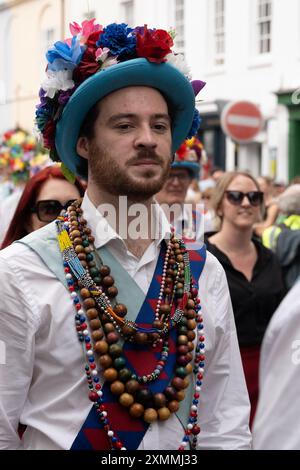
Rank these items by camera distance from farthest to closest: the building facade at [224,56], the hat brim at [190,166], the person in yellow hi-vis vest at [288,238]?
the hat brim at [190,166] → the person in yellow hi-vis vest at [288,238] → the building facade at [224,56]

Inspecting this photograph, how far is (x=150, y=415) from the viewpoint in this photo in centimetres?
210

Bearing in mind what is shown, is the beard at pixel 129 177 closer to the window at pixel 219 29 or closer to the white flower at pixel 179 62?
the white flower at pixel 179 62

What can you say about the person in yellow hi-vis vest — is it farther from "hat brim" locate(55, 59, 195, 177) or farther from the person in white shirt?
"hat brim" locate(55, 59, 195, 177)

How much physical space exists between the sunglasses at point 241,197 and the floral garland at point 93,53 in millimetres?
2406

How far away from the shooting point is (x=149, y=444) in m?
2.10

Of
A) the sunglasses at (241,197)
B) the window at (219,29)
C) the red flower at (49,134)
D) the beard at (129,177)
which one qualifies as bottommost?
the sunglasses at (241,197)

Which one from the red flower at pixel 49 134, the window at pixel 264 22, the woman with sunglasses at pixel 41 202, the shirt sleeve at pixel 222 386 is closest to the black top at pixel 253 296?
the woman with sunglasses at pixel 41 202

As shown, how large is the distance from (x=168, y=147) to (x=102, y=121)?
229 millimetres

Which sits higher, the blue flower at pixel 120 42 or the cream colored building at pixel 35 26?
the cream colored building at pixel 35 26

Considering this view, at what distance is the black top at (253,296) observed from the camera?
Result: 4.28m

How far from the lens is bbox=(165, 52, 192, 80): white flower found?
237 cm

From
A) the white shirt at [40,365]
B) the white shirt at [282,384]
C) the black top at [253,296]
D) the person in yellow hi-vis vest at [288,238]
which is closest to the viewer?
the white shirt at [282,384]

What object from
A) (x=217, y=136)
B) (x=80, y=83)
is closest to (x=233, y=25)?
(x=217, y=136)

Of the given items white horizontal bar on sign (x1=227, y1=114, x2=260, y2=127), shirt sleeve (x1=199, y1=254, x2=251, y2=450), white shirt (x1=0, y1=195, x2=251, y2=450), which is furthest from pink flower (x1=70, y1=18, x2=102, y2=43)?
white horizontal bar on sign (x1=227, y1=114, x2=260, y2=127)
